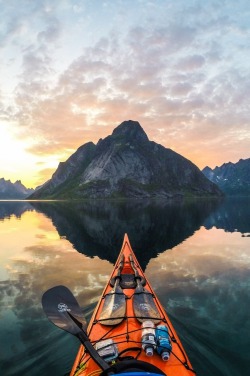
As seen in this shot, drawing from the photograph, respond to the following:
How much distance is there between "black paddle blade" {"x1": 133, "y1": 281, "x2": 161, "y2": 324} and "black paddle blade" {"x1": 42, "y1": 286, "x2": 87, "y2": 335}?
2.64 metres

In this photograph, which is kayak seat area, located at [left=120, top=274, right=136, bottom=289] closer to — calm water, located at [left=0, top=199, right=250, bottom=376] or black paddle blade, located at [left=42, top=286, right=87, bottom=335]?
calm water, located at [left=0, top=199, right=250, bottom=376]

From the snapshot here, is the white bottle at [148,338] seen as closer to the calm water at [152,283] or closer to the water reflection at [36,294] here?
the calm water at [152,283]

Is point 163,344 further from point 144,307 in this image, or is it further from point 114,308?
point 114,308

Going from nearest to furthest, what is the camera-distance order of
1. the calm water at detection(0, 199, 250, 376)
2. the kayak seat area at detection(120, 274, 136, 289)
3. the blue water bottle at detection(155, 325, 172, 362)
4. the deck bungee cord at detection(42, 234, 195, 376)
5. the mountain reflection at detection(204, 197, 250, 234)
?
the deck bungee cord at detection(42, 234, 195, 376) < the blue water bottle at detection(155, 325, 172, 362) < the calm water at detection(0, 199, 250, 376) < the kayak seat area at detection(120, 274, 136, 289) < the mountain reflection at detection(204, 197, 250, 234)

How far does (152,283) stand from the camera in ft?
66.6

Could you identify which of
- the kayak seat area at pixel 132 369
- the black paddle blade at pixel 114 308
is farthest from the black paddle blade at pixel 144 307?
the kayak seat area at pixel 132 369

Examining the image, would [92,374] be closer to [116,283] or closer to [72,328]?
[72,328]

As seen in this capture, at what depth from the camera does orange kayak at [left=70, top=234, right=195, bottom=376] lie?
24.0 feet

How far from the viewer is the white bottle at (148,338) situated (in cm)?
776

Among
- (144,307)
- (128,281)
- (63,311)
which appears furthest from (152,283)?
(63,311)

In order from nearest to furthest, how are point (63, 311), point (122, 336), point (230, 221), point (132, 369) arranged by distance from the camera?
1. point (132, 369)
2. point (63, 311)
3. point (122, 336)
4. point (230, 221)

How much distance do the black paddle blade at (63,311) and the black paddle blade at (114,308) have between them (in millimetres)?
1562

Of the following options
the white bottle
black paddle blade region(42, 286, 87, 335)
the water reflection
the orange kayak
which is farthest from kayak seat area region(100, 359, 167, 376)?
the water reflection

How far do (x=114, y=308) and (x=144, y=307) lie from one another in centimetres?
131
